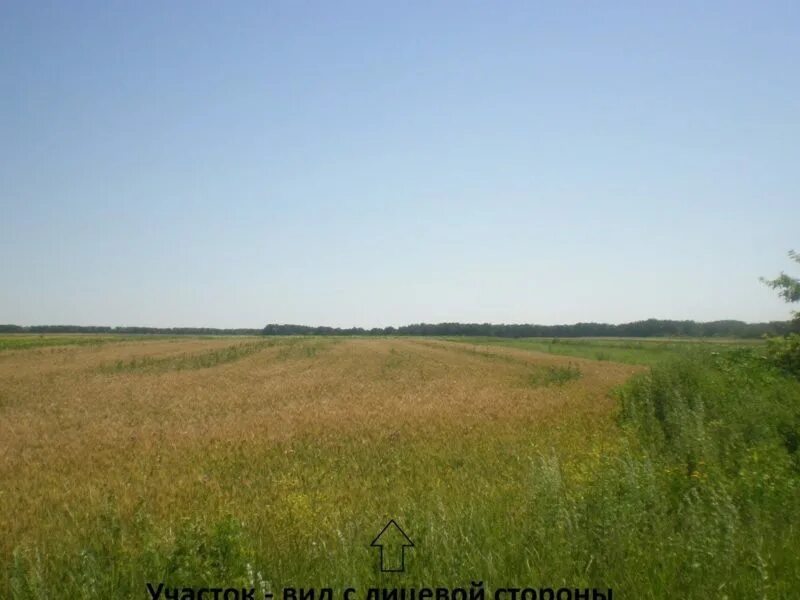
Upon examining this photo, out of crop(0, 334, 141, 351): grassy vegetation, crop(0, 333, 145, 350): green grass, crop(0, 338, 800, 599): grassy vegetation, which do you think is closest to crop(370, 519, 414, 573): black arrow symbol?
crop(0, 338, 800, 599): grassy vegetation

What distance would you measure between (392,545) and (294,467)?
154 inches

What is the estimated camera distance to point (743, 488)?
5.26 meters

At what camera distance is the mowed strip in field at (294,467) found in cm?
448

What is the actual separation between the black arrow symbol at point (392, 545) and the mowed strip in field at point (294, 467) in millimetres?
111

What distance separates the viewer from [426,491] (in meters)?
6.26

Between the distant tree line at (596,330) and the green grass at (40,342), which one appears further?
the green grass at (40,342)

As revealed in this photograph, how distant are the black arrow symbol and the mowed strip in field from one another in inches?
4.4

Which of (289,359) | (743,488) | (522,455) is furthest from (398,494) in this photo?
(289,359)

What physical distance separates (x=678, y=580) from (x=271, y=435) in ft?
25.7

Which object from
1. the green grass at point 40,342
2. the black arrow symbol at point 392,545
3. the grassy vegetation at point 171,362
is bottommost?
the grassy vegetation at point 171,362

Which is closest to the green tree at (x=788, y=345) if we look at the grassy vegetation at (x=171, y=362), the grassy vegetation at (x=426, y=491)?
the grassy vegetation at (x=426, y=491)

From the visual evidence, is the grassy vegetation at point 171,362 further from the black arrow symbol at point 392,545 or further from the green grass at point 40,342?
the black arrow symbol at point 392,545

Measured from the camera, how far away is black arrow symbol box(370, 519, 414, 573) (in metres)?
3.90

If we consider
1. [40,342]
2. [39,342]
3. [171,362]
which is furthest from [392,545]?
[40,342]
